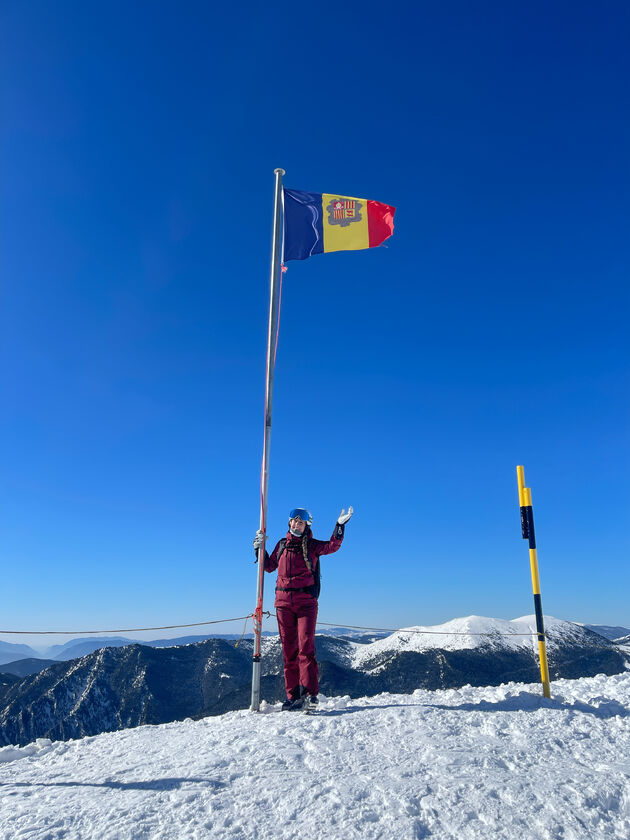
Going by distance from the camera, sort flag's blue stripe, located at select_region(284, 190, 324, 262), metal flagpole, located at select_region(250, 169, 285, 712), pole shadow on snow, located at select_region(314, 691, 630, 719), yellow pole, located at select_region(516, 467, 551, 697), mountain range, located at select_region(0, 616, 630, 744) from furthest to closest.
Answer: mountain range, located at select_region(0, 616, 630, 744) → flag's blue stripe, located at select_region(284, 190, 324, 262) → metal flagpole, located at select_region(250, 169, 285, 712) → yellow pole, located at select_region(516, 467, 551, 697) → pole shadow on snow, located at select_region(314, 691, 630, 719)

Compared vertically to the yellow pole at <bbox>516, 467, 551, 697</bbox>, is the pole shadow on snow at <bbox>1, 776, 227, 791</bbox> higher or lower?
lower

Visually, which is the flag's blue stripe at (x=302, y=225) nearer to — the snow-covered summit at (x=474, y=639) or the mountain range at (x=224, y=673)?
the mountain range at (x=224, y=673)

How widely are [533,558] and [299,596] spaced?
446 cm

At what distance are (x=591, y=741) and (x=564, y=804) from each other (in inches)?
93.4

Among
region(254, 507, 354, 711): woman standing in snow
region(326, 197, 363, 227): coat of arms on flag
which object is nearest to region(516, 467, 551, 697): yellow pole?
region(254, 507, 354, 711): woman standing in snow

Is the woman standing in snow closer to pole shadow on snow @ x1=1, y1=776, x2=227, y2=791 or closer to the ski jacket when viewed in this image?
the ski jacket

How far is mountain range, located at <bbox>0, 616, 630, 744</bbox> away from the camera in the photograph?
307 ft

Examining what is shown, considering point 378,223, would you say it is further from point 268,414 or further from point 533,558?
point 533,558

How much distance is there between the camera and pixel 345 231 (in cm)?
1197

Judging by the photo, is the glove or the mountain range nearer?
the glove

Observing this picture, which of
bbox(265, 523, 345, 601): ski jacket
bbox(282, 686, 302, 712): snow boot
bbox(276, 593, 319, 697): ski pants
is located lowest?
bbox(282, 686, 302, 712): snow boot

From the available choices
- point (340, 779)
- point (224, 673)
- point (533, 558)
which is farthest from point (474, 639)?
point (340, 779)

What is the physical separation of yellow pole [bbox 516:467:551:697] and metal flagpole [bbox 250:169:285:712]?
5048 mm

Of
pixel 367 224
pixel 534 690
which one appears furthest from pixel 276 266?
pixel 534 690
